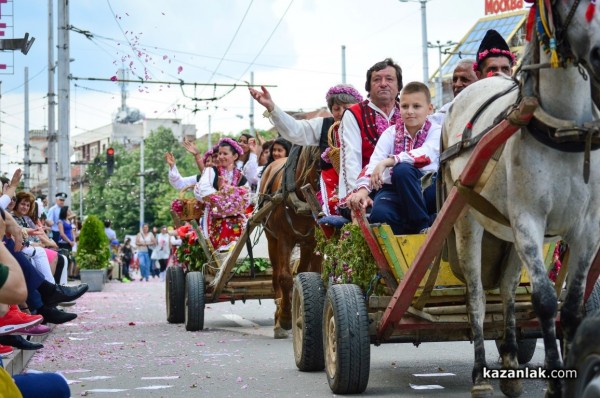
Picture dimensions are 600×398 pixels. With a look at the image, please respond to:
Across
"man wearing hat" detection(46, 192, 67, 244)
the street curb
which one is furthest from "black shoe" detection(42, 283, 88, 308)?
"man wearing hat" detection(46, 192, 67, 244)

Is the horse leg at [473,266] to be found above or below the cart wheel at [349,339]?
above

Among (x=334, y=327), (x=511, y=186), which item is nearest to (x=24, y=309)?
(x=334, y=327)

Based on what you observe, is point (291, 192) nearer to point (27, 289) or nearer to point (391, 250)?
point (391, 250)

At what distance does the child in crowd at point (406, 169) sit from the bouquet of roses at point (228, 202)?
6.76 meters

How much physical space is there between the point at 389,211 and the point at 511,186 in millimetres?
1948

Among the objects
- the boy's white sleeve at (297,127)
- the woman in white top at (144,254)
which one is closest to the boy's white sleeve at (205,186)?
the boy's white sleeve at (297,127)

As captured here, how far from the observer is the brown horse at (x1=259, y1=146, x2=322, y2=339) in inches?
491

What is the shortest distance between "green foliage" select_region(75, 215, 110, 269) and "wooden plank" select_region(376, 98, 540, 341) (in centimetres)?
2167

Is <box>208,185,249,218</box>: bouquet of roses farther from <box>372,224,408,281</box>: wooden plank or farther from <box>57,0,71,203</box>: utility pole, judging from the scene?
<box>57,0,71,203</box>: utility pole

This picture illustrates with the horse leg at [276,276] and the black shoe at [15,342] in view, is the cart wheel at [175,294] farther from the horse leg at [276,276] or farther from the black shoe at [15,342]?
the black shoe at [15,342]

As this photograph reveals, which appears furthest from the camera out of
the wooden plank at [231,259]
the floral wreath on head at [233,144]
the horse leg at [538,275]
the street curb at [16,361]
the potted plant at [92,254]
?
the potted plant at [92,254]

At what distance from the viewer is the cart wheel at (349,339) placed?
7.72 meters

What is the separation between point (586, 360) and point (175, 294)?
11.2m

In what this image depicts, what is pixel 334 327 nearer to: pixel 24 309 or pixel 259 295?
pixel 24 309
